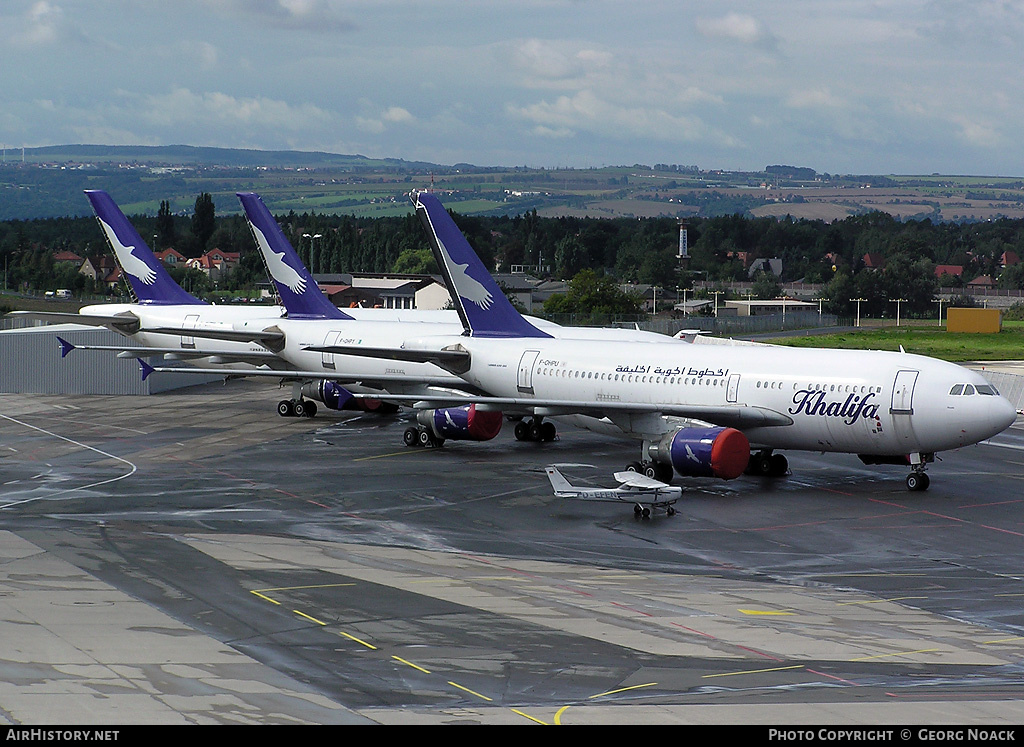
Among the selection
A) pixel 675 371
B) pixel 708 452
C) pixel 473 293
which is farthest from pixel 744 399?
pixel 473 293

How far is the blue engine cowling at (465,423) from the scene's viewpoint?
52.2m

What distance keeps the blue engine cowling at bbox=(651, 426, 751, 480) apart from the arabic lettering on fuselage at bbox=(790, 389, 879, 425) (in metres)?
2.66

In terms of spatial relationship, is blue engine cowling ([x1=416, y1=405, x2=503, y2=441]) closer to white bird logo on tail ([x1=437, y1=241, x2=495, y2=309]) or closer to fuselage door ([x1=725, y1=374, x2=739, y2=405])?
white bird logo on tail ([x1=437, y1=241, x2=495, y2=309])

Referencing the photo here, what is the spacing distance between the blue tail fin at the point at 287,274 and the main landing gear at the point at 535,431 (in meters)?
16.2

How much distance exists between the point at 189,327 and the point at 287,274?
687 centimetres

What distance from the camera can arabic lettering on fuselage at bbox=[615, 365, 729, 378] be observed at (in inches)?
1817

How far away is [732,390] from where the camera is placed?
45.4 m

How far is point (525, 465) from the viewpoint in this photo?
4950 centimetres

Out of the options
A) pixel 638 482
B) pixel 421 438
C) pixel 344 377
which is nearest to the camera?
pixel 638 482

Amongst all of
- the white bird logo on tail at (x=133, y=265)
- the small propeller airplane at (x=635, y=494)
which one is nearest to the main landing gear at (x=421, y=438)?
the small propeller airplane at (x=635, y=494)

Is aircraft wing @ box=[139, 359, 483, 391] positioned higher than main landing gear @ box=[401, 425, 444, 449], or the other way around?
aircraft wing @ box=[139, 359, 483, 391]

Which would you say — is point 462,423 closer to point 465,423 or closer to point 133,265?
point 465,423

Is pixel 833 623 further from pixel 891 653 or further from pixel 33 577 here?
pixel 33 577

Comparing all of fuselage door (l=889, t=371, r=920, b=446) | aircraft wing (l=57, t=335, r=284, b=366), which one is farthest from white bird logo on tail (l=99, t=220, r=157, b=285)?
fuselage door (l=889, t=371, r=920, b=446)
